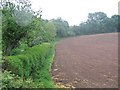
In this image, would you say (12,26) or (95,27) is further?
(95,27)

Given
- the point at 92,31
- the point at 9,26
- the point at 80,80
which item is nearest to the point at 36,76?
the point at 80,80

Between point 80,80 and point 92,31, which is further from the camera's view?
point 92,31

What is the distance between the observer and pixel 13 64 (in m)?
8.71

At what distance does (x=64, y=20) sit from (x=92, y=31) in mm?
7259

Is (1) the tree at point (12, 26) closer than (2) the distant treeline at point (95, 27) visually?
Yes

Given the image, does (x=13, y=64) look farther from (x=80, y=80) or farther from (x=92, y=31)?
(x=92, y=31)

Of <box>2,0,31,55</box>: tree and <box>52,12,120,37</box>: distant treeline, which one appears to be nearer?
<box>2,0,31,55</box>: tree

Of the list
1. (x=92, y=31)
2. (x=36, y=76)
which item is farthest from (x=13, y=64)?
(x=92, y=31)

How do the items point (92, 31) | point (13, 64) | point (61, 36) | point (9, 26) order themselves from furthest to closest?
1. point (92, 31)
2. point (61, 36)
3. point (9, 26)
4. point (13, 64)

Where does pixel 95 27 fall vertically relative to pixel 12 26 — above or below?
below

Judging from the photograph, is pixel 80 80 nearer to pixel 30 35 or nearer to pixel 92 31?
pixel 30 35

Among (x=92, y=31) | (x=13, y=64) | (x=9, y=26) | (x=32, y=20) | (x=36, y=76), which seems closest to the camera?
(x=13, y=64)

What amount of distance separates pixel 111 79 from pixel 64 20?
184ft

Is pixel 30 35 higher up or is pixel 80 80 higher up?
pixel 30 35
